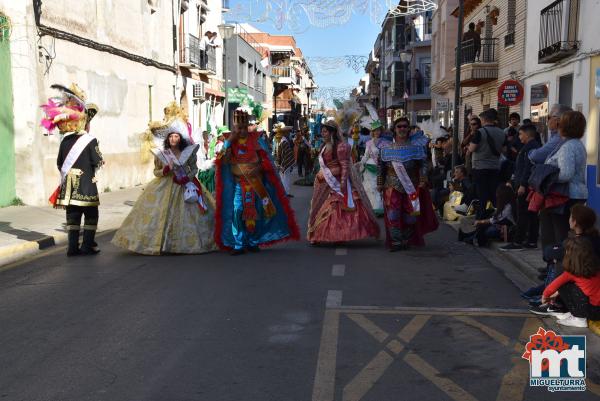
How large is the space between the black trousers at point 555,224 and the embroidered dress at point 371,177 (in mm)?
6435

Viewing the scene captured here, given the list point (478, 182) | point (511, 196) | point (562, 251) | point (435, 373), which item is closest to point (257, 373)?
point (435, 373)

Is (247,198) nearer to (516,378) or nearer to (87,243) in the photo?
(87,243)

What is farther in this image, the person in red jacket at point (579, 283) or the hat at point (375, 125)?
the hat at point (375, 125)

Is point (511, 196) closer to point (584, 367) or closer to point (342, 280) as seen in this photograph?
point (342, 280)

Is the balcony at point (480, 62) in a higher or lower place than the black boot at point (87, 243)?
higher

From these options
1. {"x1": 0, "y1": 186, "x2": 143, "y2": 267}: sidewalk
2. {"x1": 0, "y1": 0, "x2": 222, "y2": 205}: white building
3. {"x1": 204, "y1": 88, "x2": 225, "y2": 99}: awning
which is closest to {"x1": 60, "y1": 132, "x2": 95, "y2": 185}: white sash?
{"x1": 0, "y1": 186, "x2": 143, "y2": 267}: sidewalk

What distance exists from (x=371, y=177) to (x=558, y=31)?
585 cm

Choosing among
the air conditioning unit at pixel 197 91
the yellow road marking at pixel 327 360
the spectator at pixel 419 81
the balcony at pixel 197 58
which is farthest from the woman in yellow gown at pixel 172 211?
the spectator at pixel 419 81

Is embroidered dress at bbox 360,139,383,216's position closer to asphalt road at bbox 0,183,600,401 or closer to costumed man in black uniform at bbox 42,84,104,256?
asphalt road at bbox 0,183,600,401

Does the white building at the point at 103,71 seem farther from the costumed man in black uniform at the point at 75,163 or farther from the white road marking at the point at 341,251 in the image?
the white road marking at the point at 341,251

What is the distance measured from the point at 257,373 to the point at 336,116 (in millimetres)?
8191

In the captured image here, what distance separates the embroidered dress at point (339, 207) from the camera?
31.1 ft

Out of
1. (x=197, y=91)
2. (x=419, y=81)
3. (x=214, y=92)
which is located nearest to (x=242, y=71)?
(x=419, y=81)

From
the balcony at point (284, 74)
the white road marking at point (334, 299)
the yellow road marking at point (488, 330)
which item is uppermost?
the balcony at point (284, 74)
